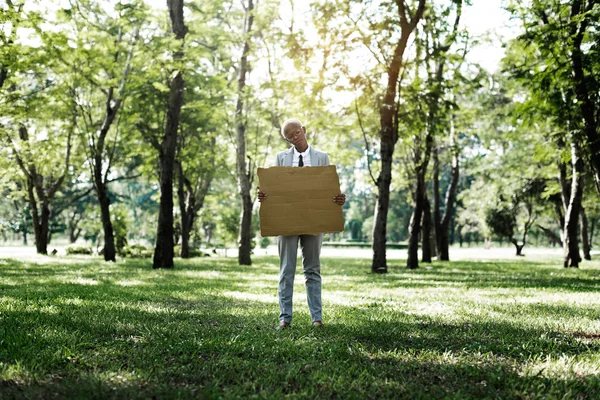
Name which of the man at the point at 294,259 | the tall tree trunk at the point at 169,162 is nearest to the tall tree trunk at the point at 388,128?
the tall tree trunk at the point at 169,162

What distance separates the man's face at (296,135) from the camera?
5.70 m

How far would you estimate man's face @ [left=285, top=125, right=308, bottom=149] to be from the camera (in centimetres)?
570

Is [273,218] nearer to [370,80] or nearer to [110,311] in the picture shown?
[110,311]

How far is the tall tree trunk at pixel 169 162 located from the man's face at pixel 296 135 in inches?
494

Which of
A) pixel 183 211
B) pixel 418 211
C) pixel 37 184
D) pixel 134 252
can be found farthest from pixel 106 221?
pixel 418 211

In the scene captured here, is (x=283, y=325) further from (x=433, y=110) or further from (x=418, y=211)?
(x=418, y=211)

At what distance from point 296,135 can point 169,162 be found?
13.0 meters

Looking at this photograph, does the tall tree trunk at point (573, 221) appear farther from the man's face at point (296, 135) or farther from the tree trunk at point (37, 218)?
the tree trunk at point (37, 218)

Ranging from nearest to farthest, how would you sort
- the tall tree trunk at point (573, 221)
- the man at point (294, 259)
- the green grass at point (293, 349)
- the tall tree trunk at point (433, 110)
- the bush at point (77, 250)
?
the green grass at point (293, 349)
the man at point (294, 259)
the tall tree trunk at point (433, 110)
the tall tree trunk at point (573, 221)
the bush at point (77, 250)

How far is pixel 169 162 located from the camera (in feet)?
58.9

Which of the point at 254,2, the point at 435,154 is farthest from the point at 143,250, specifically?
Answer: the point at 435,154

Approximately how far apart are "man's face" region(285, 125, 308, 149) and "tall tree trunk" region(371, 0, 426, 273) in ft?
34.2

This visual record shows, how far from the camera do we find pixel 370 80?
16062 millimetres

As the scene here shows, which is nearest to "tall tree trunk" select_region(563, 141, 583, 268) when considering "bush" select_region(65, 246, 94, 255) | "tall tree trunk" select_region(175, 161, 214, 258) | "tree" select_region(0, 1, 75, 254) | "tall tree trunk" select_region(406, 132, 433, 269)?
"tall tree trunk" select_region(406, 132, 433, 269)
